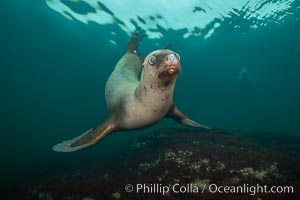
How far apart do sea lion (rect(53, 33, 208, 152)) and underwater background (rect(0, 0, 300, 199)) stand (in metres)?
1.02

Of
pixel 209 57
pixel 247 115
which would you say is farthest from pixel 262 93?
pixel 209 57

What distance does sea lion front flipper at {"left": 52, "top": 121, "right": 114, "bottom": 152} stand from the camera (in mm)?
5828

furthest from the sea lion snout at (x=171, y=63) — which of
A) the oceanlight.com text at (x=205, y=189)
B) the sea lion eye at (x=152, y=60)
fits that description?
the oceanlight.com text at (x=205, y=189)

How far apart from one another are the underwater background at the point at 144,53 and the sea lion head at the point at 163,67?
2.04 meters

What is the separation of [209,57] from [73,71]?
55.8ft

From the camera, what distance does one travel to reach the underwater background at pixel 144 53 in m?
11.2

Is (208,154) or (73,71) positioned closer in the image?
(208,154)

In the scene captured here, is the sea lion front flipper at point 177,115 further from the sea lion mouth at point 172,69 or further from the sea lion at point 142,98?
the sea lion mouth at point 172,69

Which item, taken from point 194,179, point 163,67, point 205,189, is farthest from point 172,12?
point 205,189

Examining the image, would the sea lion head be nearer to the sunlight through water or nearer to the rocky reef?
the rocky reef

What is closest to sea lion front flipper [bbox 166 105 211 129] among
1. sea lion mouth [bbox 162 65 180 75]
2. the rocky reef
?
the rocky reef

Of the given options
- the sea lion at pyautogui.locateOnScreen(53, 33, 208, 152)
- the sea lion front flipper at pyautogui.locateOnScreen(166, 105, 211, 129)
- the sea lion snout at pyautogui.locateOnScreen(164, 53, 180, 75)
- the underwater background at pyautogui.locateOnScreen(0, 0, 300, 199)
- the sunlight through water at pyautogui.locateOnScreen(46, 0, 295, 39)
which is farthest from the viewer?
the sunlight through water at pyautogui.locateOnScreen(46, 0, 295, 39)

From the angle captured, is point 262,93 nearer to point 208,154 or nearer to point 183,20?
point 183,20

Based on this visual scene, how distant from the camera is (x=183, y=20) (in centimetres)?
1870
